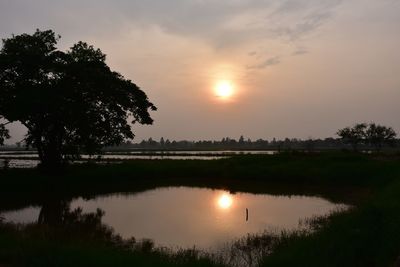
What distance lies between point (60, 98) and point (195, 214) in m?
13.8

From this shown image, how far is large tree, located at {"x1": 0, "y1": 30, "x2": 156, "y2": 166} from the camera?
30125 millimetres

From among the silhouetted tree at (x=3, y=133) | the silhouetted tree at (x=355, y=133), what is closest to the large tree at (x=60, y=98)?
the silhouetted tree at (x=3, y=133)

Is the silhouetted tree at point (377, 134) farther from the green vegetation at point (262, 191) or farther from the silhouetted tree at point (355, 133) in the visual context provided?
the green vegetation at point (262, 191)

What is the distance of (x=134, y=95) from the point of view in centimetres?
3584

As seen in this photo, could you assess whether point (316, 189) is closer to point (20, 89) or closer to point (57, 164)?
point (57, 164)

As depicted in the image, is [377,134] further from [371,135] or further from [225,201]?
[225,201]

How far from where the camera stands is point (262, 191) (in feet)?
105

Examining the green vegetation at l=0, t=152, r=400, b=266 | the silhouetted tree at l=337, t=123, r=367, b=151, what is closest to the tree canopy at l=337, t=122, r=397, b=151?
the silhouetted tree at l=337, t=123, r=367, b=151

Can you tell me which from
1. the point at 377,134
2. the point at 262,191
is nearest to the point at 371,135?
the point at 377,134

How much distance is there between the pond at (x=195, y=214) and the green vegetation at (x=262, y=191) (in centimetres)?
162

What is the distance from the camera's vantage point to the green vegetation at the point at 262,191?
1099cm

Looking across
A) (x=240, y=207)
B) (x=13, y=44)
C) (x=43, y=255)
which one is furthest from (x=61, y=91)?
(x=43, y=255)

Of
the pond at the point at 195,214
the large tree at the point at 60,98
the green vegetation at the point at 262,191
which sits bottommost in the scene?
the pond at the point at 195,214

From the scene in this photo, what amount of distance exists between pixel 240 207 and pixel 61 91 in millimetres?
15507
